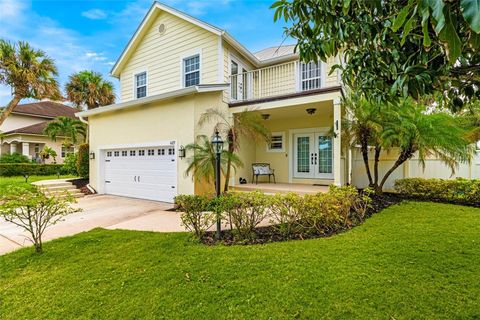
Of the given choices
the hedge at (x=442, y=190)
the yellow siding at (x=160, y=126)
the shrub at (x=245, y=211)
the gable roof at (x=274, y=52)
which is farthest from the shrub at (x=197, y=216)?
the gable roof at (x=274, y=52)

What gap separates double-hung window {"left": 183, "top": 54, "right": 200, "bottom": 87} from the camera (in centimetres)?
1103

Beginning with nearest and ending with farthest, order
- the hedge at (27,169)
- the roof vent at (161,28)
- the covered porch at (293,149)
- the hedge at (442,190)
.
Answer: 1. the hedge at (442,190)
2. the covered porch at (293,149)
3. the roof vent at (161,28)
4. the hedge at (27,169)

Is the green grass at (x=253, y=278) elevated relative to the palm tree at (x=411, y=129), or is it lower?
lower

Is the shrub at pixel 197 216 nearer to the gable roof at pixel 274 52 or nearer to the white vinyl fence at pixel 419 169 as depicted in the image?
the white vinyl fence at pixel 419 169

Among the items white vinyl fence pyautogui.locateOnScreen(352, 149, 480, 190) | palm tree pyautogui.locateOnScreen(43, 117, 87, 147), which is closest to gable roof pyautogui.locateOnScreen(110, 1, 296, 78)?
white vinyl fence pyautogui.locateOnScreen(352, 149, 480, 190)

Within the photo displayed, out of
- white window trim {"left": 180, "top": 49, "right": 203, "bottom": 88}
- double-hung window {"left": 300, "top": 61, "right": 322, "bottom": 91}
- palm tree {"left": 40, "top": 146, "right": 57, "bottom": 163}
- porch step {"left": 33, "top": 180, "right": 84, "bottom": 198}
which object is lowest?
porch step {"left": 33, "top": 180, "right": 84, "bottom": 198}

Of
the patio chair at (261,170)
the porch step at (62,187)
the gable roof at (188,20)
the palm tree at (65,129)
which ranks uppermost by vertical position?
the gable roof at (188,20)

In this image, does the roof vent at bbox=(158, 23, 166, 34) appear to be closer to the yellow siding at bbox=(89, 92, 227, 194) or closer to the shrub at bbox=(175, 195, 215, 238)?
the yellow siding at bbox=(89, 92, 227, 194)

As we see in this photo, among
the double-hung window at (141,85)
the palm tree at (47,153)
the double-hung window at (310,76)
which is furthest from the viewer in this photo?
the palm tree at (47,153)

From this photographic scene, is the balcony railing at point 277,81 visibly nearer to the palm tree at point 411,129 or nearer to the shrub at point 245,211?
the palm tree at point 411,129

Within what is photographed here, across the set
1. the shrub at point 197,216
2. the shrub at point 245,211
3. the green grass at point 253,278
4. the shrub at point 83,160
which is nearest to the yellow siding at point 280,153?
the shrub at point 197,216

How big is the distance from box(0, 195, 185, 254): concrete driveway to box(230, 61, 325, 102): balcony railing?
5.33 m

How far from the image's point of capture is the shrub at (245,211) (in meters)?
5.03

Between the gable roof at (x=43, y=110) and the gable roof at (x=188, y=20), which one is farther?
the gable roof at (x=43, y=110)
